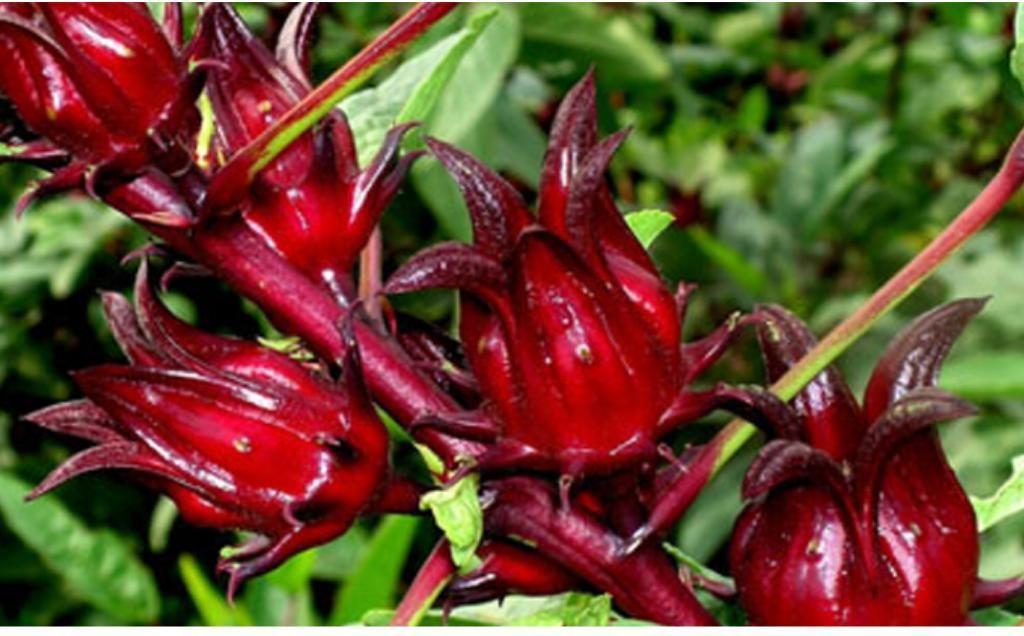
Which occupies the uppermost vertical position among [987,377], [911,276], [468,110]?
[911,276]

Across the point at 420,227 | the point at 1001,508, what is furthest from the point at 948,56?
the point at 1001,508

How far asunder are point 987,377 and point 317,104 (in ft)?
3.92

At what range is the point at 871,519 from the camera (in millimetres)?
708

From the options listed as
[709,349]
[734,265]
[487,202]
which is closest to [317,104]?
[487,202]

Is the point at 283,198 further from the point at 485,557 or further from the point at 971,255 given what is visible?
the point at 971,255

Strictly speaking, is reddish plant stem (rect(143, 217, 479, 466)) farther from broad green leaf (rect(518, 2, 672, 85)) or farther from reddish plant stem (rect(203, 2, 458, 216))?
broad green leaf (rect(518, 2, 672, 85))

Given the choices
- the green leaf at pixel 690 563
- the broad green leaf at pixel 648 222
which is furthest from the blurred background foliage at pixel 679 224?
the green leaf at pixel 690 563

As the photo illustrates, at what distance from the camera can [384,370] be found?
73 centimetres

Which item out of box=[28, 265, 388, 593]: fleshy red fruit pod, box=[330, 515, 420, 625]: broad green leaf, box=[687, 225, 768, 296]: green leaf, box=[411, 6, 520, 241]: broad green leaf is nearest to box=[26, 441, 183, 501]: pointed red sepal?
box=[28, 265, 388, 593]: fleshy red fruit pod

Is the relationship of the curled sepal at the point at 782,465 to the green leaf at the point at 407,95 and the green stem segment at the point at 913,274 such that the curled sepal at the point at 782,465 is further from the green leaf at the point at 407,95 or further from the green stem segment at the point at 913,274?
the green leaf at the point at 407,95

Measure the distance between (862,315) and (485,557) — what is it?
0.63 feet

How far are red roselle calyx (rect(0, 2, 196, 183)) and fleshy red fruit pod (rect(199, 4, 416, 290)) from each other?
4cm

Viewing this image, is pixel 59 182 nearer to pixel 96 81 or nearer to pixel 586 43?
pixel 96 81

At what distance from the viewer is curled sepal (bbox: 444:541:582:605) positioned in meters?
0.73
